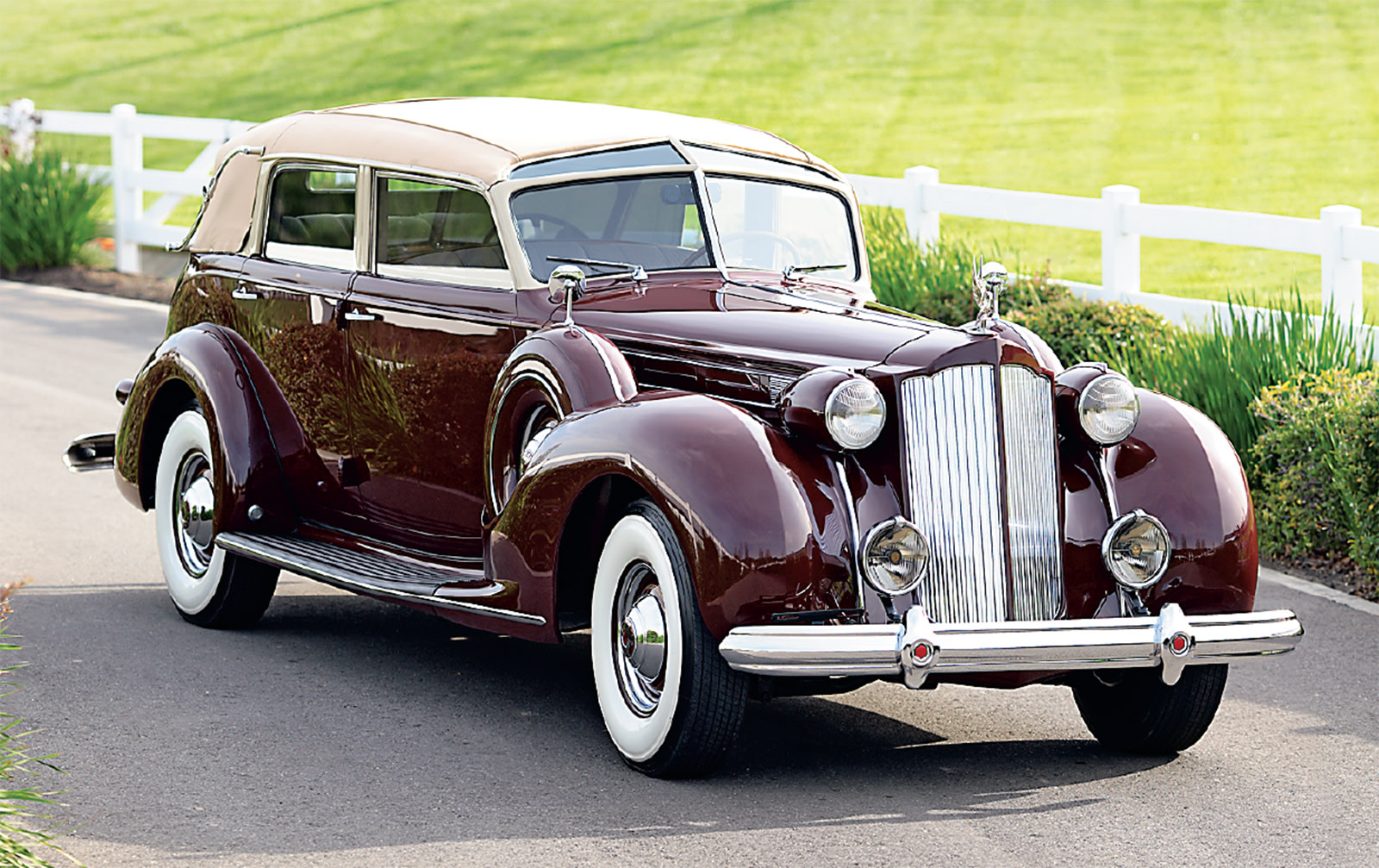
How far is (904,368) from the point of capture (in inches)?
210

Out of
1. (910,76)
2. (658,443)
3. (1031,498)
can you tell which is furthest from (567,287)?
(910,76)

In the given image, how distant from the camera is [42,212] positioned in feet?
57.8

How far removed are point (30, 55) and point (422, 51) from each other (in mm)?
9141

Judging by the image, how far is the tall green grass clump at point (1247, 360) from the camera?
351 inches

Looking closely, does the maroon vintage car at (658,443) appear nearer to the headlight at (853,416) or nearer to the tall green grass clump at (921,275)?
the headlight at (853,416)

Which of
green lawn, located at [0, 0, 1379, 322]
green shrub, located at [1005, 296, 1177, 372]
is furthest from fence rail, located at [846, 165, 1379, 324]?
green lawn, located at [0, 0, 1379, 322]

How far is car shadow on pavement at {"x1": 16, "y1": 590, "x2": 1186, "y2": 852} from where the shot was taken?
5.04 meters

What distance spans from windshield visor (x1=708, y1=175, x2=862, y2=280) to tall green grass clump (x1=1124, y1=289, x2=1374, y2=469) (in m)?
2.57

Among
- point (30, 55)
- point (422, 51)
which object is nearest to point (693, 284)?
point (422, 51)

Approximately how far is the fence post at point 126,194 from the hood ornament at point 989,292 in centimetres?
1376

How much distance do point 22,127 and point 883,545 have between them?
51.4ft

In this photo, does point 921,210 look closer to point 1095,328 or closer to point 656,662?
point 1095,328

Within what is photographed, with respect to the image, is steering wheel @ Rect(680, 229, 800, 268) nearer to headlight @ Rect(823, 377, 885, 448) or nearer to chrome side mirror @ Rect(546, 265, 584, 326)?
chrome side mirror @ Rect(546, 265, 584, 326)

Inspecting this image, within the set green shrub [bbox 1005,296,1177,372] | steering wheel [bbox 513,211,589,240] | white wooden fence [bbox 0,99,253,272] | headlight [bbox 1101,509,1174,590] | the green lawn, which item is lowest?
headlight [bbox 1101,509,1174,590]
